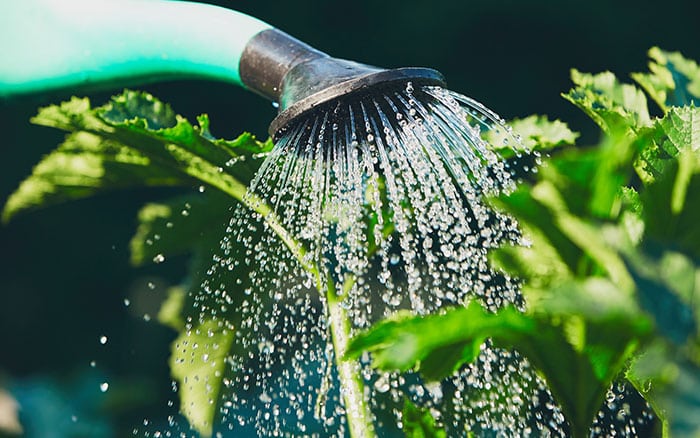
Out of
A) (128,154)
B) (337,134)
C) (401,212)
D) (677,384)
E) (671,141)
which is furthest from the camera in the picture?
(128,154)

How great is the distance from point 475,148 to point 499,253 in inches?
18.8

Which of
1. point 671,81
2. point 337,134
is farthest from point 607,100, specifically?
point 337,134

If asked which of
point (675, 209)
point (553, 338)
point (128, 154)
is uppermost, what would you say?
point (675, 209)

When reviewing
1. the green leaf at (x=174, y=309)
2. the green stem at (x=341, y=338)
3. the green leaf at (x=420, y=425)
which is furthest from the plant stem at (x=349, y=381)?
the green leaf at (x=174, y=309)

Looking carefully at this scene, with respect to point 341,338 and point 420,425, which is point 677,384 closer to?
point 420,425

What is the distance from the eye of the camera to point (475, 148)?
38.9 inches

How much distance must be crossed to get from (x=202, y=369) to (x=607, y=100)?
23.6 inches

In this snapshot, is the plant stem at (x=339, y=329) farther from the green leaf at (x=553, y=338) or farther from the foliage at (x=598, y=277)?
the green leaf at (x=553, y=338)

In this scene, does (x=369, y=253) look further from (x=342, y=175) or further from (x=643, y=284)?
(x=643, y=284)

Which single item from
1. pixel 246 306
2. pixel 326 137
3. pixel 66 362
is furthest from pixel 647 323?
pixel 66 362

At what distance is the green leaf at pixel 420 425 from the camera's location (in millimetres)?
630

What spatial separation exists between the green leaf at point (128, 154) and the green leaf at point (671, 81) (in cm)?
40

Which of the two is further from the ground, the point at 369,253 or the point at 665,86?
the point at 665,86

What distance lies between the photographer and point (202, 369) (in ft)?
3.98
